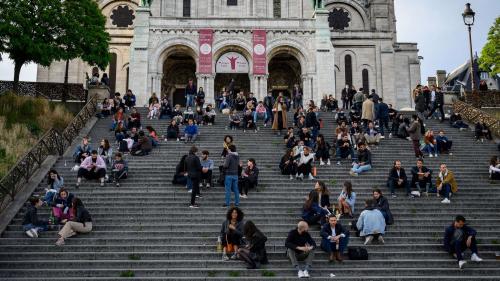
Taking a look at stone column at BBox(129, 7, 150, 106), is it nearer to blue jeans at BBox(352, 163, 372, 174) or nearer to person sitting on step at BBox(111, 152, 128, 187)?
person sitting on step at BBox(111, 152, 128, 187)

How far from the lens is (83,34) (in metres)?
28.5

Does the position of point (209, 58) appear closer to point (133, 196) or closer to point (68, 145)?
point (68, 145)

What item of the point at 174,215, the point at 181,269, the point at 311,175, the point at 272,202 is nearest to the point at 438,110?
the point at 311,175

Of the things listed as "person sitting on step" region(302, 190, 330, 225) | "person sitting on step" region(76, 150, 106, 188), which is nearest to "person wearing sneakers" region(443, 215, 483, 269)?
"person sitting on step" region(302, 190, 330, 225)

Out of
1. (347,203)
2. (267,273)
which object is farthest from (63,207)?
(347,203)

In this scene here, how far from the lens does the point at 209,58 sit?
1300 inches

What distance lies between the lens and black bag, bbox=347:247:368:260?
11859 millimetres

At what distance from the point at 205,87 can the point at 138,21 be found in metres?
5.75

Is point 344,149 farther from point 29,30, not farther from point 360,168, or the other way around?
point 29,30

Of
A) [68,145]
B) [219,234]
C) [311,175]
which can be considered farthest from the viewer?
[68,145]

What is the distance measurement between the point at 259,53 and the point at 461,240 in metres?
23.0

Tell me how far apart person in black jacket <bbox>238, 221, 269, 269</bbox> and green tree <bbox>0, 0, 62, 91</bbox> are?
18.9 metres

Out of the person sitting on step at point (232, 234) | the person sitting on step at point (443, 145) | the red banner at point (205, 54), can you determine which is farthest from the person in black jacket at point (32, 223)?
the red banner at point (205, 54)

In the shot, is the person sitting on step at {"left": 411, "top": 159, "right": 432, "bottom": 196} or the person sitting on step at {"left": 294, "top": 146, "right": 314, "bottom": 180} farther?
the person sitting on step at {"left": 294, "top": 146, "right": 314, "bottom": 180}
